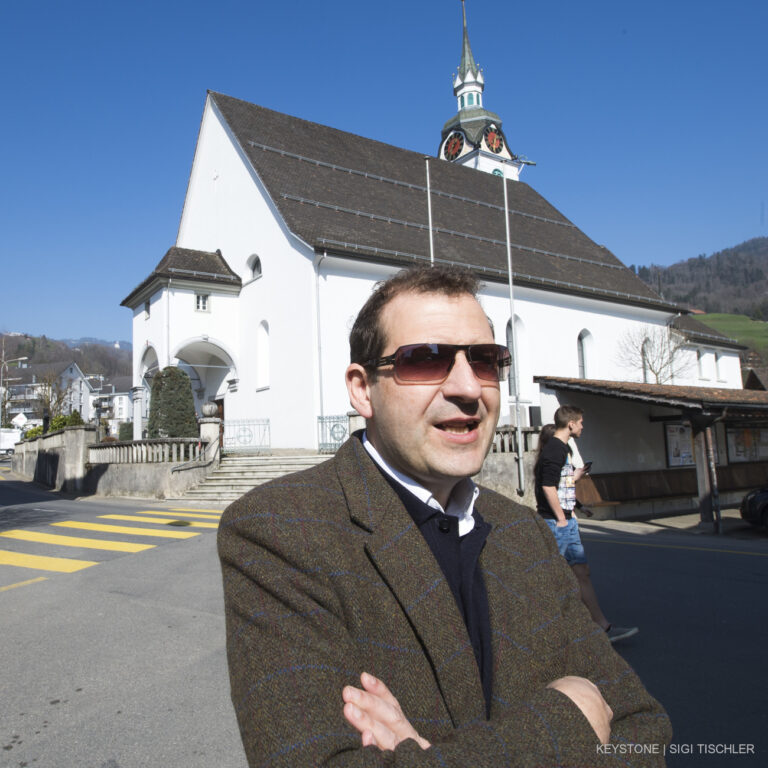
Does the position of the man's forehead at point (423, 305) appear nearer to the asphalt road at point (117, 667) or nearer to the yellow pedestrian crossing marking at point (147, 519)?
the asphalt road at point (117, 667)

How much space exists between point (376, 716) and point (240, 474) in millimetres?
17785

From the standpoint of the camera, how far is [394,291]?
6.30ft

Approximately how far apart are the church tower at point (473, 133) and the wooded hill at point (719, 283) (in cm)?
7491

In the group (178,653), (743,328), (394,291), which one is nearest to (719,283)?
(743,328)

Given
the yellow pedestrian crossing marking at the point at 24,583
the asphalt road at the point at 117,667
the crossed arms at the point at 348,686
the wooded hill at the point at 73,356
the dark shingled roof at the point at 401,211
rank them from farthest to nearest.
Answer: the wooded hill at the point at 73,356, the dark shingled roof at the point at 401,211, the yellow pedestrian crossing marking at the point at 24,583, the asphalt road at the point at 117,667, the crossed arms at the point at 348,686

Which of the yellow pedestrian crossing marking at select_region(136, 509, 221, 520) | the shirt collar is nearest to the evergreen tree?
the yellow pedestrian crossing marking at select_region(136, 509, 221, 520)

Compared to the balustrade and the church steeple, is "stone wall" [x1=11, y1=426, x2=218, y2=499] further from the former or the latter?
the church steeple

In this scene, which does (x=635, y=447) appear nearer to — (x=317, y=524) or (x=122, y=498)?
(x=122, y=498)

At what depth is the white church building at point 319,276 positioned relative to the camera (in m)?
23.7

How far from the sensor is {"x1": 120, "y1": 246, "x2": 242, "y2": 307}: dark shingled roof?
25047 mm

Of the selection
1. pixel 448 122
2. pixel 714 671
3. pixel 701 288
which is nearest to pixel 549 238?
pixel 448 122

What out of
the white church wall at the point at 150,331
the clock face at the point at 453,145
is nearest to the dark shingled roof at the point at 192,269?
the white church wall at the point at 150,331

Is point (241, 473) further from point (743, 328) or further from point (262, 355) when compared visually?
point (743, 328)

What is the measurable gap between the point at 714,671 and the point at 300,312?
20.1 meters
